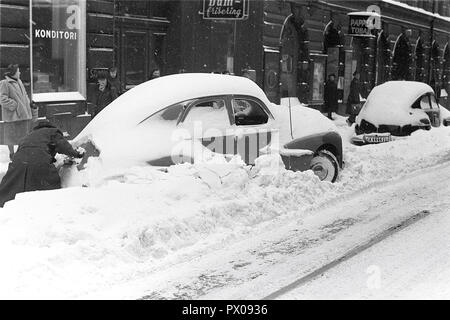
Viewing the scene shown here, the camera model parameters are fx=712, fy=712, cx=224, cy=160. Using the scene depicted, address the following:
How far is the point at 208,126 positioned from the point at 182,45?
1152cm

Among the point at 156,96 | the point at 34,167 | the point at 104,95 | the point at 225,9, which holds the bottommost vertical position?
the point at 34,167

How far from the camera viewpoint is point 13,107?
42.5 ft

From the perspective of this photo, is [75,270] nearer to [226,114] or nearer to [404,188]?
[226,114]

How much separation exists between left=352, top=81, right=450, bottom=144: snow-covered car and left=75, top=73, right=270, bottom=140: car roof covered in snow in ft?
21.7

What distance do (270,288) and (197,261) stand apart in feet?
3.35

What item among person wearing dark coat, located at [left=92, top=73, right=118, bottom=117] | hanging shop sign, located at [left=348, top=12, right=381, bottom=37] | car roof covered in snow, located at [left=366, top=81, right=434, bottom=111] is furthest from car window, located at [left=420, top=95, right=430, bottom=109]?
hanging shop sign, located at [left=348, top=12, right=381, bottom=37]

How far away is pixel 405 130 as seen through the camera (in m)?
16.0

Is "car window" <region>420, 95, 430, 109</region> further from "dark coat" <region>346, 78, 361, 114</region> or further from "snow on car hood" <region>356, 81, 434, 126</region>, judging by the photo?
"dark coat" <region>346, 78, 361, 114</region>

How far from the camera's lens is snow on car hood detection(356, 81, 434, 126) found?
16.1 m

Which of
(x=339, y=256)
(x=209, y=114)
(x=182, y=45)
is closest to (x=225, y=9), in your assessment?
(x=182, y=45)

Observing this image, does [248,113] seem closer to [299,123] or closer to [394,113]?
[299,123]

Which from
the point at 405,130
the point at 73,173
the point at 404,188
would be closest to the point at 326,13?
the point at 405,130
